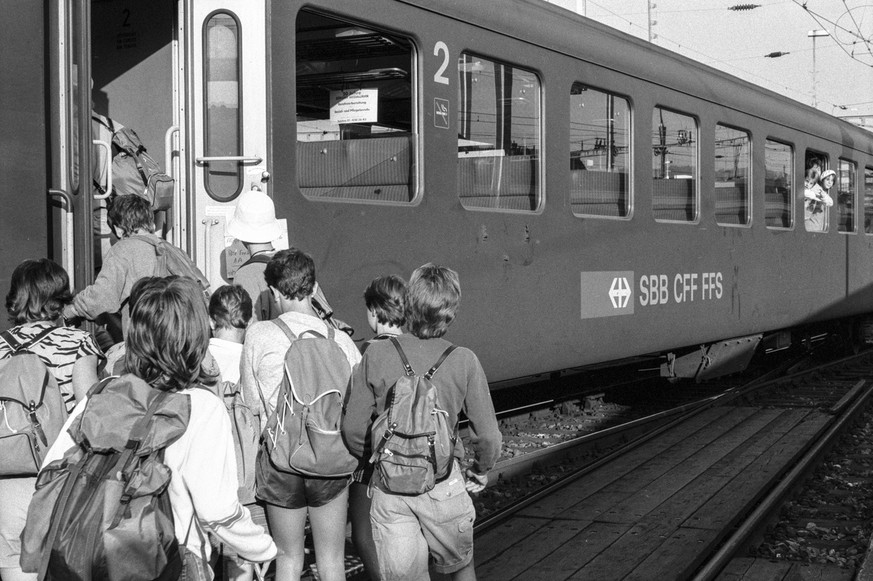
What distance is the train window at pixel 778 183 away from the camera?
1023 centimetres

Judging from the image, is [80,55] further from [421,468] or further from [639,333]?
[639,333]

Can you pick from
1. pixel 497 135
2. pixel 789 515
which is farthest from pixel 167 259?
pixel 789 515

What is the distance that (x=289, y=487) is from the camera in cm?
363

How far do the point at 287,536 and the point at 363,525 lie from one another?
36 centimetres

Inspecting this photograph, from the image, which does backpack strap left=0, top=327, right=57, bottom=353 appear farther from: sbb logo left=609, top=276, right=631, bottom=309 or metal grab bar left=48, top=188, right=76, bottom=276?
sbb logo left=609, top=276, right=631, bottom=309

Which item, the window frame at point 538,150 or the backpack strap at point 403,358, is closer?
the backpack strap at point 403,358

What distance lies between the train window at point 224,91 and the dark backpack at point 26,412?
1.90 meters

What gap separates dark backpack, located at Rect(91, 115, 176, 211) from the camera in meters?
5.04

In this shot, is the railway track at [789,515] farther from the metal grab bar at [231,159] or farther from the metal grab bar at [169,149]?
the metal grab bar at [169,149]

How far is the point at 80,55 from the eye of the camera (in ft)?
14.4

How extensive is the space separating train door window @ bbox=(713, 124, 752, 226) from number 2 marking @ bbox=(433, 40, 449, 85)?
3.78m

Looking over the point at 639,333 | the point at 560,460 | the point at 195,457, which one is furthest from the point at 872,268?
the point at 195,457

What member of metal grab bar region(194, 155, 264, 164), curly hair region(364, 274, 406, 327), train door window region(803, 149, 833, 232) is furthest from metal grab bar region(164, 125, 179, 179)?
train door window region(803, 149, 833, 232)

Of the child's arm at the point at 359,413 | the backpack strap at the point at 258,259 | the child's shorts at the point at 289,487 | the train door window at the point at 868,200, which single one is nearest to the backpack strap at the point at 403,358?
the child's arm at the point at 359,413
